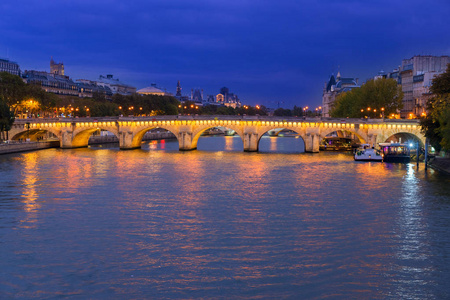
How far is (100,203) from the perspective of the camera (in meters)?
33.0

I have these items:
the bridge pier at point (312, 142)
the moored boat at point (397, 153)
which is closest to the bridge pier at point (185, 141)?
the bridge pier at point (312, 142)

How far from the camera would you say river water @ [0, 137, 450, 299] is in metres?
18.6

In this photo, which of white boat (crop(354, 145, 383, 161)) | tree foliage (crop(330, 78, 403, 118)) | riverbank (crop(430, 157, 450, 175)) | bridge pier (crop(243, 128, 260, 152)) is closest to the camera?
riverbank (crop(430, 157, 450, 175))

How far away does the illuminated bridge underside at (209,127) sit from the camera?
75.0 meters

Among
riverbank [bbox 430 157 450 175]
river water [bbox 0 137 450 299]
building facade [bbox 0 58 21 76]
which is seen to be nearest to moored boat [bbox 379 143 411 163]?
riverbank [bbox 430 157 450 175]

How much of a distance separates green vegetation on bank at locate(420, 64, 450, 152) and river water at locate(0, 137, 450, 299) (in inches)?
192

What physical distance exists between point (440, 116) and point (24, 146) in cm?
5249

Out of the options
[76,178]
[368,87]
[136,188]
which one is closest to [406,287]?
[136,188]

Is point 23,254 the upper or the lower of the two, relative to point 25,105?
lower

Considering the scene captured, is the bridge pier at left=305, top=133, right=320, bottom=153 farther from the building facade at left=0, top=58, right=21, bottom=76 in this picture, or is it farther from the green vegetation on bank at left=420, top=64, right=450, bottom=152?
the building facade at left=0, top=58, right=21, bottom=76

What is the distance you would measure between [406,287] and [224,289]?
586 centimetres

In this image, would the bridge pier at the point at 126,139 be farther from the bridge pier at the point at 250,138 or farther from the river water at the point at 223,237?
the river water at the point at 223,237

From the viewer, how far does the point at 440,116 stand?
48.8 meters

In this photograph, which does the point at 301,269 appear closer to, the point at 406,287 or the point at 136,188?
the point at 406,287
